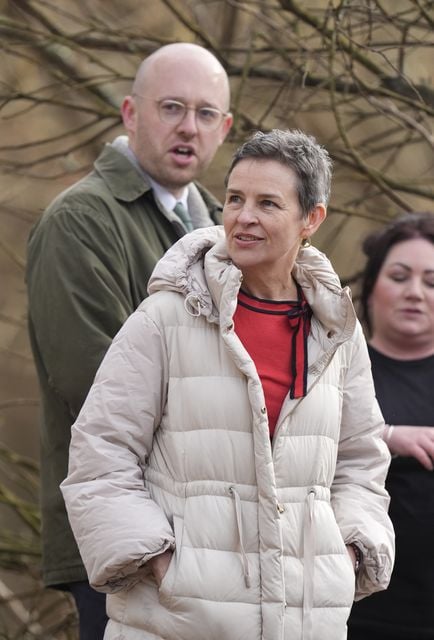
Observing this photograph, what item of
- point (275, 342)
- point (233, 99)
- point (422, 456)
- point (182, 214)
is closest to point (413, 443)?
point (422, 456)

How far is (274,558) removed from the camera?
3033 mm

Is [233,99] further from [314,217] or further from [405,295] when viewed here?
[314,217]

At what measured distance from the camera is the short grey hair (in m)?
3.21

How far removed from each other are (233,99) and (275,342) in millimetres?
2729

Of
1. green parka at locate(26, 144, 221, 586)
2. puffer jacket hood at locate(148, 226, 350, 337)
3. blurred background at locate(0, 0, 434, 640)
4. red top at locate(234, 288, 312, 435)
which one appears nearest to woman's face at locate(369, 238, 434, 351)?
green parka at locate(26, 144, 221, 586)

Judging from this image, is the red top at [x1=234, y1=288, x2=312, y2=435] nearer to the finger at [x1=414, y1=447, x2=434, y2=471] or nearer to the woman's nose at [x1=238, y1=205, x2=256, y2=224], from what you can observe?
the woman's nose at [x1=238, y1=205, x2=256, y2=224]

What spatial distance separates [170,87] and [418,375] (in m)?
1.08

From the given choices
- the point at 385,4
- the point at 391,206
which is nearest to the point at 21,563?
the point at 391,206

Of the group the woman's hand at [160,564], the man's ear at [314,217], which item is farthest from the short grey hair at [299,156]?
the woman's hand at [160,564]

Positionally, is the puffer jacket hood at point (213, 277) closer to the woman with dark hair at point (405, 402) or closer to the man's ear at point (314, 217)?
the man's ear at point (314, 217)

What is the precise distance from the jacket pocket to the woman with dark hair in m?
0.98

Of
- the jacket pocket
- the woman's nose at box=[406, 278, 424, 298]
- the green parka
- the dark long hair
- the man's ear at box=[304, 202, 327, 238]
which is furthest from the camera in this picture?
the dark long hair

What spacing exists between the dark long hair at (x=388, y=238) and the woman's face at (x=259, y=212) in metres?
1.05

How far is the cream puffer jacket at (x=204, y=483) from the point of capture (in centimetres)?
302
